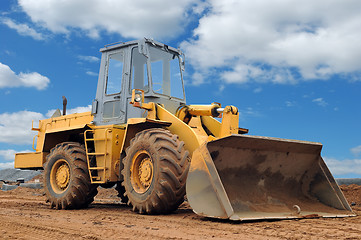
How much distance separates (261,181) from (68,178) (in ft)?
15.1

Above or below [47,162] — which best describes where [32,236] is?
below

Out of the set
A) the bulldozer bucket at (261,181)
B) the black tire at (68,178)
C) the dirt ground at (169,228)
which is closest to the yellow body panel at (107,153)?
the black tire at (68,178)

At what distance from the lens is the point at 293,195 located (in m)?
7.04

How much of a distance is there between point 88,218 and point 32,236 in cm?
176

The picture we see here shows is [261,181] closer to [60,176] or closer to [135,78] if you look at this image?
[135,78]

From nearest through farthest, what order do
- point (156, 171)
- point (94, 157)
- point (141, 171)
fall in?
point (156, 171)
point (141, 171)
point (94, 157)

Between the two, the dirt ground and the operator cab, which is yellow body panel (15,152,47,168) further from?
the dirt ground

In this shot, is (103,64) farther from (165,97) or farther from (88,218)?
(88,218)

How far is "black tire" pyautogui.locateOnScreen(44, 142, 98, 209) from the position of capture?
874 cm

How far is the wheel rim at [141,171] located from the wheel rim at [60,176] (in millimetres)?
2519

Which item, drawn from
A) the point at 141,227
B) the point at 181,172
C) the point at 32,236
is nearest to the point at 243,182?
the point at 181,172

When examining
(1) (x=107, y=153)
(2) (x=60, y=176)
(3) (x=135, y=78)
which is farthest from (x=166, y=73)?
(2) (x=60, y=176)

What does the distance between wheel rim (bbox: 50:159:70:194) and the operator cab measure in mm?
1263

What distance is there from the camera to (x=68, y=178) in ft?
29.9
